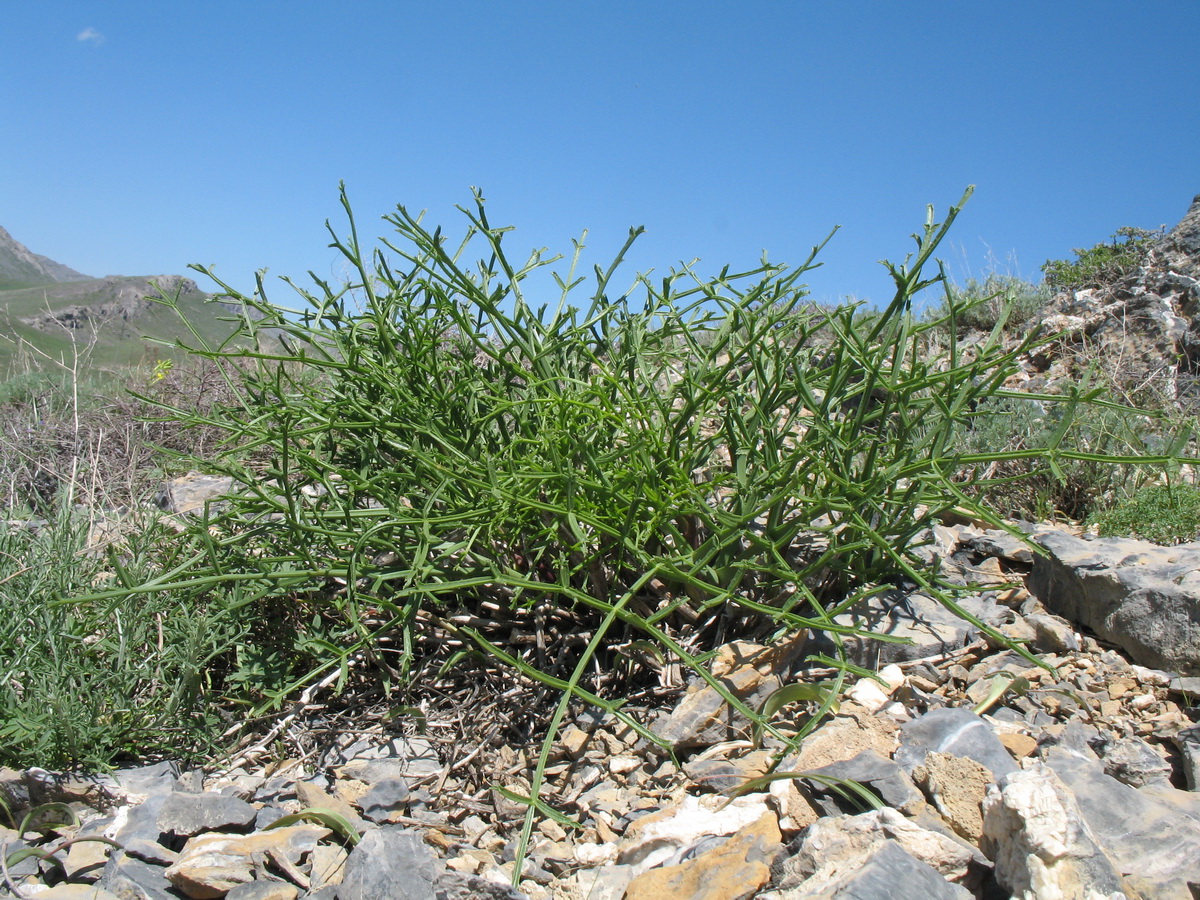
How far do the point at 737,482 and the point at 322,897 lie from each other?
4.12ft

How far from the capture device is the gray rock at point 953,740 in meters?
1.75

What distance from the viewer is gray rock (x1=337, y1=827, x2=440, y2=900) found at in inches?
61.1

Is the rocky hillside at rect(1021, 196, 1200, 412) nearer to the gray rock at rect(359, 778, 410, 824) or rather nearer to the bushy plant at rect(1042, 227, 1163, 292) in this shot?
the bushy plant at rect(1042, 227, 1163, 292)

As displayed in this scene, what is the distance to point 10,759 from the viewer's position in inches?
80.4

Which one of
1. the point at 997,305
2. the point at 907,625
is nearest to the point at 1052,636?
the point at 907,625

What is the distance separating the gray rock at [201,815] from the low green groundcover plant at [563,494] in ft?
0.97

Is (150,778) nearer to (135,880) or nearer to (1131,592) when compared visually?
(135,880)

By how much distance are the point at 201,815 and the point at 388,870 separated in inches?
21.0

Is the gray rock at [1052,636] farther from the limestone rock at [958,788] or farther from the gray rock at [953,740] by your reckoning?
the limestone rock at [958,788]

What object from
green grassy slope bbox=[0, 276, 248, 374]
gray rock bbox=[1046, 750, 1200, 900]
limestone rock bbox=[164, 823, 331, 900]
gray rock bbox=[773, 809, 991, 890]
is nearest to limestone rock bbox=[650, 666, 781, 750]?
gray rock bbox=[773, 809, 991, 890]

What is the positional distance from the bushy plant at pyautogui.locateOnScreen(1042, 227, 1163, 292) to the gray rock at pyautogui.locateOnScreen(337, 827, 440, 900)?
604 centimetres

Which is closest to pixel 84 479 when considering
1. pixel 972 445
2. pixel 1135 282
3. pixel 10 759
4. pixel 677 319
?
pixel 10 759

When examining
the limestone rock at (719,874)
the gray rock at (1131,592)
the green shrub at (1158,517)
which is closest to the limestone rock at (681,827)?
the limestone rock at (719,874)

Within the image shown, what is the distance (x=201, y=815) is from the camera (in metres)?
1.86
